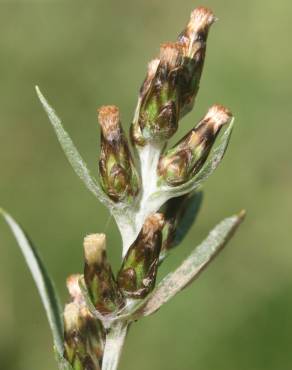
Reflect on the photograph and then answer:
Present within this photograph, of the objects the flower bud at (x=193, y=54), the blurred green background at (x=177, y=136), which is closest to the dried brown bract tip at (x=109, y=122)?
the flower bud at (x=193, y=54)

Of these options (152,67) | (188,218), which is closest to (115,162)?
(152,67)

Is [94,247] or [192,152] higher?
[192,152]

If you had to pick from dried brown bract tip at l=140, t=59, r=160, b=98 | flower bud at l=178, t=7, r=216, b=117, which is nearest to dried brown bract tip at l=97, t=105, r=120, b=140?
dried brown bract tip at l=140, t=59, r=160, b=98

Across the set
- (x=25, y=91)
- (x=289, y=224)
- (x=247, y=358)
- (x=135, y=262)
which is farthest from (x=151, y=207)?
(x=25, y=91)

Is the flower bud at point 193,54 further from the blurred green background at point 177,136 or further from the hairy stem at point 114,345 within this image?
the blurred green background at point 177,136

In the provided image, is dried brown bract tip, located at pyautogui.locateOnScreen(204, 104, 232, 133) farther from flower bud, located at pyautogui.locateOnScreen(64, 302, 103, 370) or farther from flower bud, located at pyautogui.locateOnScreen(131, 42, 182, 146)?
flower bud, located at pyautogui.locateOnScreen(64, 302, 103, 370)

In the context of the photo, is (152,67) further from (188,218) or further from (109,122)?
(188,218)
